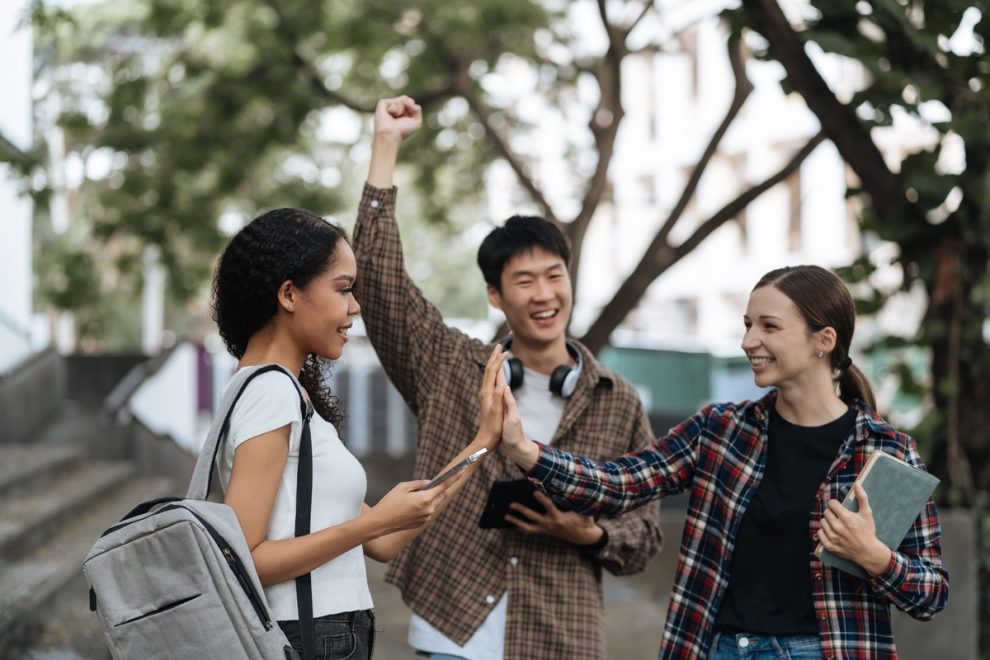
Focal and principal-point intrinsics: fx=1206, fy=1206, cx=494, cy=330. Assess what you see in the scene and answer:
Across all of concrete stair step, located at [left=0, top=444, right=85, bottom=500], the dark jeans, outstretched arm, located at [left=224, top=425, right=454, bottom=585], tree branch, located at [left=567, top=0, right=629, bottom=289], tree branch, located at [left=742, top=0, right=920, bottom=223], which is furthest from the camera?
concrete stair step, located at [left=0, top=444, right=85, bottom=500]

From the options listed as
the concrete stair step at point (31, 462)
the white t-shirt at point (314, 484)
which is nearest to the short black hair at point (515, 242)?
the white t-shirt at point (314, 484)

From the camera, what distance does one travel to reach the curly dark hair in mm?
2760

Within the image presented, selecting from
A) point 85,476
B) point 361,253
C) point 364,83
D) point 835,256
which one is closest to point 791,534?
point 361,253

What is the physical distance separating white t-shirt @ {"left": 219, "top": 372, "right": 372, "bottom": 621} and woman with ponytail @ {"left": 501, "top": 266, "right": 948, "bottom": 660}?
1.81 ft

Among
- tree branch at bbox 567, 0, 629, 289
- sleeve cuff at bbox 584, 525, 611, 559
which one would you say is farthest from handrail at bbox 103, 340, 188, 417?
sleeve cuff at bbox 584, 525, 611, 559

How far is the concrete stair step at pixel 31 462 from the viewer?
33.9 feet

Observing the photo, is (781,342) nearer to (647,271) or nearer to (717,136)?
(647,271)

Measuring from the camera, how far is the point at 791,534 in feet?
10.2

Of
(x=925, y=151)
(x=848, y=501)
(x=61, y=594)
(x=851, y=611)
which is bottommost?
(x=61, y=594)

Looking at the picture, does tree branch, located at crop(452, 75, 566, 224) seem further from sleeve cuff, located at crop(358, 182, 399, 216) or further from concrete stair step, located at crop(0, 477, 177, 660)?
sleeve cuff, located at crop(358, 182, 399, 216)

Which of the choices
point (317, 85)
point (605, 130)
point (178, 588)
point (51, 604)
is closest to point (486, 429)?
point (178, 588)

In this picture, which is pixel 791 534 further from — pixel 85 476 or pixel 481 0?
pixel 85 476

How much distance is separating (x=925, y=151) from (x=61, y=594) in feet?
19.5

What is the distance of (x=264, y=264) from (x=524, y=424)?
3.97 feet
